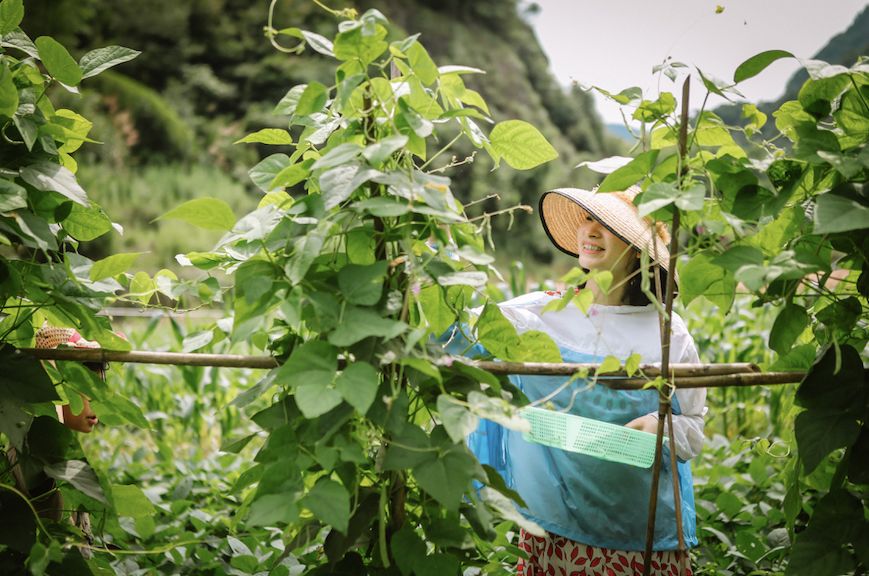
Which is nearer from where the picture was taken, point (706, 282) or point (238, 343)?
point (706, 282)

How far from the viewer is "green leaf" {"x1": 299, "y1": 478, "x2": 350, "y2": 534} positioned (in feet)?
2.45

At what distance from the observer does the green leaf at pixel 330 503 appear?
75cm

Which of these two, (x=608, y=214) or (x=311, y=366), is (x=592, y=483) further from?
(x=311, y=366)

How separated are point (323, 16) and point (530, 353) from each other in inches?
287

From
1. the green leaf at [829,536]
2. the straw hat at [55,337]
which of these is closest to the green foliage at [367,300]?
the green leaf at [829,536]

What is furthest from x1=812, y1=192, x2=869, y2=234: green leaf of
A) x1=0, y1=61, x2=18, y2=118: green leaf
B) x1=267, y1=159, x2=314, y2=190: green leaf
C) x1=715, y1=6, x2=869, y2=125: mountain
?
x1=715, y1=6, x2=869, y2=125: mountain

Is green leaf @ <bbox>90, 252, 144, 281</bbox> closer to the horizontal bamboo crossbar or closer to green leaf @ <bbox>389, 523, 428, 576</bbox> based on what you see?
the horizontal bamboo crossbar

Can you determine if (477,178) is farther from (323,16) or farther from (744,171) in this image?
(744,171)

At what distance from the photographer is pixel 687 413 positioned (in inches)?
48.3

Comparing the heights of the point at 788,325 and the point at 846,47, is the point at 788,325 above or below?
below

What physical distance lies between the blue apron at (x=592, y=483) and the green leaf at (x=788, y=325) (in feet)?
1.12

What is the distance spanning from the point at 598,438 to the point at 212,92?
22.6 feet

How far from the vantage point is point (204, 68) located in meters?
7.25

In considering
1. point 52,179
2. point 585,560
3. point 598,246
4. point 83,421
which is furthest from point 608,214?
point 83,421
